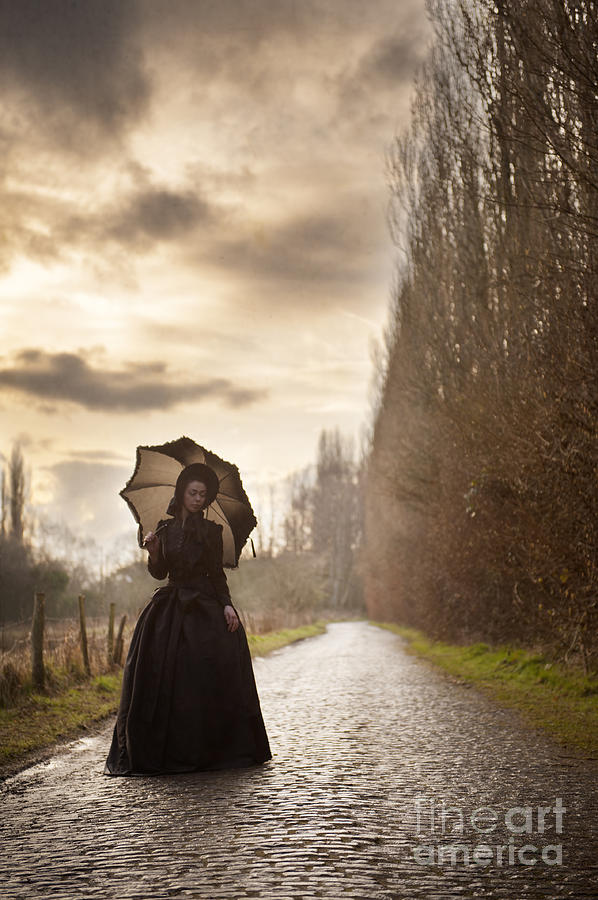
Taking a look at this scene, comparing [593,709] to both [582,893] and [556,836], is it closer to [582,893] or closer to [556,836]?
[556,836]

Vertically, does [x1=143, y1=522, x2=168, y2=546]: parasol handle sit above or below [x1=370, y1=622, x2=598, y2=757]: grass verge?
above

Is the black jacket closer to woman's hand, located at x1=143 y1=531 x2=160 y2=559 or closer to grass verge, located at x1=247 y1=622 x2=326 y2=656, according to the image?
woman's hand, located at x1=143 y1=531 x2=160 y2=559

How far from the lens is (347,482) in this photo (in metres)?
83.4

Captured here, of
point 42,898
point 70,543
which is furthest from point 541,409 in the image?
point 70,543

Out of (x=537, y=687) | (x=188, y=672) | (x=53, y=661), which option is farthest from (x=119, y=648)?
(x=188, y=672)

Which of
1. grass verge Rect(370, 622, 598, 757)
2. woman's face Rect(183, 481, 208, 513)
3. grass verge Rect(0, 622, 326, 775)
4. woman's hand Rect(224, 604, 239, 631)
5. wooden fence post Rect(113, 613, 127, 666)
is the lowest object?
grass verge Rect(370, 622, 598, 757)

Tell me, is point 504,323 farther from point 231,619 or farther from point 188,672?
point 188,672

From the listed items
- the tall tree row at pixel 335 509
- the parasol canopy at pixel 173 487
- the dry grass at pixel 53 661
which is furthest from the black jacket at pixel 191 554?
the tall tree row at pixel 335 509

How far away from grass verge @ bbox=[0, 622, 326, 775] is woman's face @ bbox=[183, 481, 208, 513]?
2.59 metres

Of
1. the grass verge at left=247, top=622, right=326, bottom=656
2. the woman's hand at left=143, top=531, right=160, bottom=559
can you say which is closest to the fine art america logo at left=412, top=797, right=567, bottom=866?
the woman's hand at left=143, top=531, right=160, bottom=559

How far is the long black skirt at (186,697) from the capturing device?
6.64 m

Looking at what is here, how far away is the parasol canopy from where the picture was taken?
25.4ft

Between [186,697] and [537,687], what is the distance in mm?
6977

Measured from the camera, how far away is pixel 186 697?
22.1 feet
